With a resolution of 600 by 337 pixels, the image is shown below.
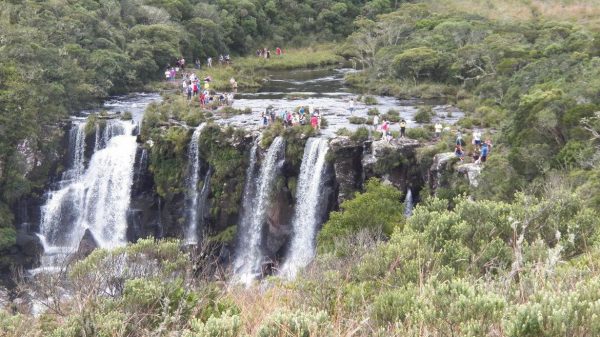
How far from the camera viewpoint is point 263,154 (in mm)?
31969

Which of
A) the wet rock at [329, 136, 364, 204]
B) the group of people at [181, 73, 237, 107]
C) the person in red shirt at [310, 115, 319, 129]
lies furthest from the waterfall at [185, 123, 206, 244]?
the wet rock at [329, 136, 364, 204]

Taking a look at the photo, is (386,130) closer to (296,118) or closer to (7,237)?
(296,118)

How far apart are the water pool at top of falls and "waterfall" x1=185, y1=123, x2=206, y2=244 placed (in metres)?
2.31

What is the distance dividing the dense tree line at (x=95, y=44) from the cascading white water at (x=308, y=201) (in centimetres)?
1511

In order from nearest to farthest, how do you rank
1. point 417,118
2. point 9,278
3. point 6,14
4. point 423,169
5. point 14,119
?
point 423,169 → point 9,278 → point 14,119 → point 417,118 → point 6,14

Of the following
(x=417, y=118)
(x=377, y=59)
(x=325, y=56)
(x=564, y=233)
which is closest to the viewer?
(x=564, y=233)

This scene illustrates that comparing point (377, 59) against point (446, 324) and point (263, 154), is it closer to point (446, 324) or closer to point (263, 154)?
point (263, 154)

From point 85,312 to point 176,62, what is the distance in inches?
1901

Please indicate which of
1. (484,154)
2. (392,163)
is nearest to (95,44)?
(392,163)

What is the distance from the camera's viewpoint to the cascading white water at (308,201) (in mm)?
30297

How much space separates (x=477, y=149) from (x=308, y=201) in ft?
28.9

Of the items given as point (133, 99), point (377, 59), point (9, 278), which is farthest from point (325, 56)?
point (9, 278)

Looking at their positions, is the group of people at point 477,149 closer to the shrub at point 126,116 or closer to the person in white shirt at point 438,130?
the person in white shirt at point 438,130

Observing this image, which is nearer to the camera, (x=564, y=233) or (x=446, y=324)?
(x=446, y=324)
